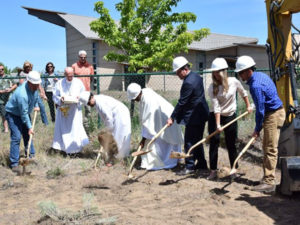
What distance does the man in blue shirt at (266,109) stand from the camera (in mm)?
4301

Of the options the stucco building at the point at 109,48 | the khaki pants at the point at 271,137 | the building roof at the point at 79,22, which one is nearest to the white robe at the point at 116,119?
the khaki pants at the point at 271,137

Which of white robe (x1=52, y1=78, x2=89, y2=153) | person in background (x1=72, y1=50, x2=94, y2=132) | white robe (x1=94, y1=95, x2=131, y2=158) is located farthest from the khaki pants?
person in background (x1=72, y1=50, x2=94, y2=132)

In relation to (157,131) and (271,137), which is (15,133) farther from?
(271,137)

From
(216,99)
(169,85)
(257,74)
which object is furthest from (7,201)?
(169,85)

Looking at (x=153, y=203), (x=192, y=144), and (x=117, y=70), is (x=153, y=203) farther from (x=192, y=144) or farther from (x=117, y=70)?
(x=117, y=70)

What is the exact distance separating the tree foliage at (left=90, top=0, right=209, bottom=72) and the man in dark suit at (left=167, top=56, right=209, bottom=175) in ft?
21.8

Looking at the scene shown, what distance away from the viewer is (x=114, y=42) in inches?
468

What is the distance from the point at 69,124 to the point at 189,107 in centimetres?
262

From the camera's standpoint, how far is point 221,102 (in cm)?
504

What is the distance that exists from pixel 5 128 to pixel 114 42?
16.6 feet

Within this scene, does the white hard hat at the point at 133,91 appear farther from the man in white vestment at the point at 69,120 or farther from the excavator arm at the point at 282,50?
the excavator arm at the point at 282,50

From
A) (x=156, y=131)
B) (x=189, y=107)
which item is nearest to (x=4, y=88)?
(x=156, y=131)

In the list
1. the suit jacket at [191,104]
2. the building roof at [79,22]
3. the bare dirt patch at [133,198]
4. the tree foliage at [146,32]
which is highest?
the building roof at [79,22]

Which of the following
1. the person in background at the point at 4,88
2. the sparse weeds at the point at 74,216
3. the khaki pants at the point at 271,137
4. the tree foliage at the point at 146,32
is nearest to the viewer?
the sparse weeds at the point at 74,216
